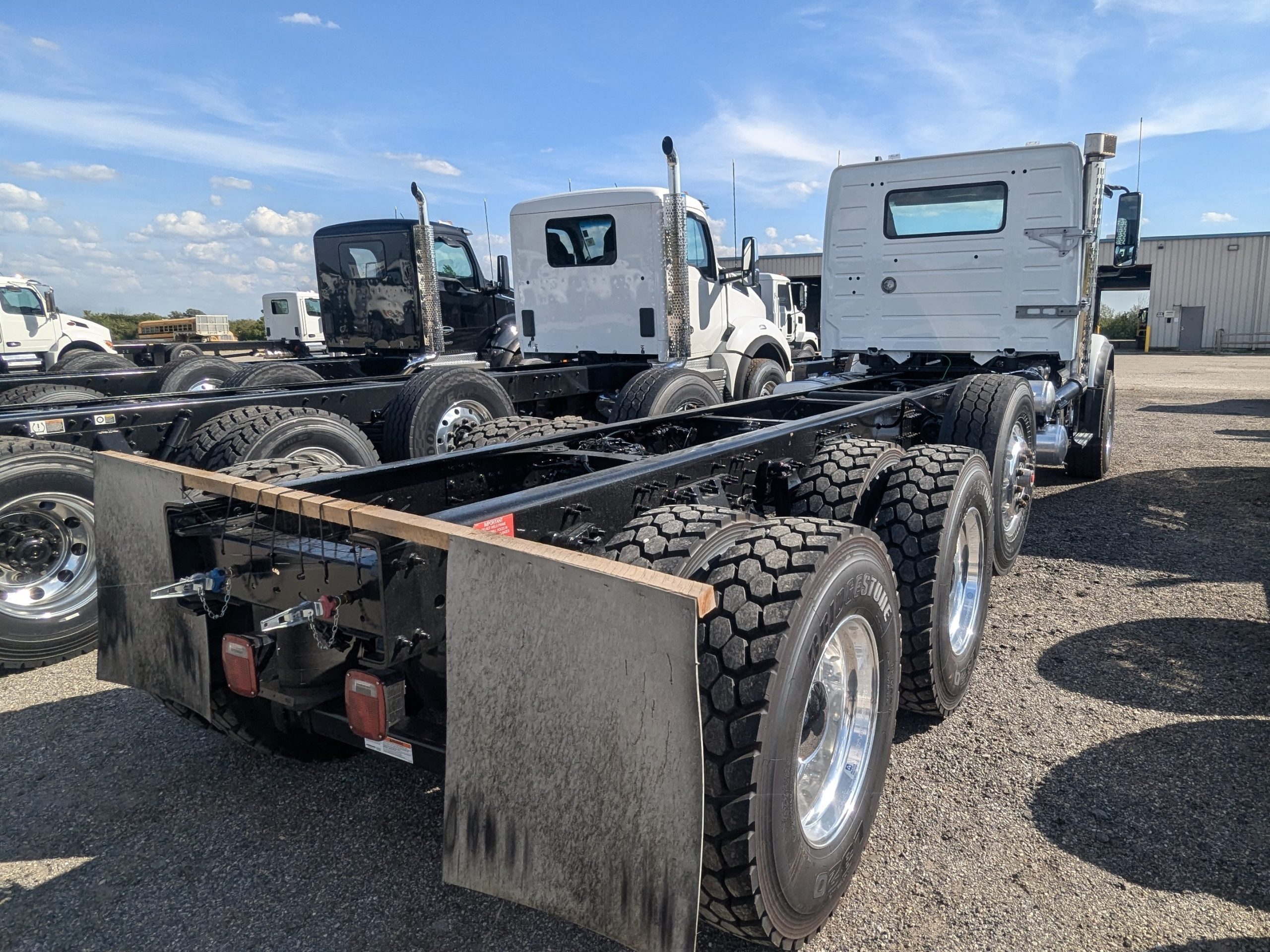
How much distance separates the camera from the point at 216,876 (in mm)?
2518

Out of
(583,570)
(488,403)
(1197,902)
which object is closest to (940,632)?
(1197,902)

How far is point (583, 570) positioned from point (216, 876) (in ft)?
5.92

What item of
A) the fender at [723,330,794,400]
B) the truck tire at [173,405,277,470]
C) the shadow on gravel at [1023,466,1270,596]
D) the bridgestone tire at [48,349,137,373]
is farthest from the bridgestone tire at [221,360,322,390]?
the shadow on gravel at [1023,466,1270,596]

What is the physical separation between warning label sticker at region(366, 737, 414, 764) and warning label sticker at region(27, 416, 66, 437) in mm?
3644

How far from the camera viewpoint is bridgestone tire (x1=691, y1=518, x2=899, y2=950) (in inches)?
71.7

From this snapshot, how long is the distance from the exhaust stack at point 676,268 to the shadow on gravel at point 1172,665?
4.81 m

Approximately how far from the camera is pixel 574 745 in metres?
1.71

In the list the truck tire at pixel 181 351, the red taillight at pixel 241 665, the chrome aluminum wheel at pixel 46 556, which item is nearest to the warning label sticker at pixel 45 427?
the chrome aluminum wheel at pixel 46 556

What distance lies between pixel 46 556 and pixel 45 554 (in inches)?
0.5

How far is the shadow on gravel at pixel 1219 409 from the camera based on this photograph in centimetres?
1344

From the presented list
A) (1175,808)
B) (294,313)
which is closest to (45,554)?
(1175,808)

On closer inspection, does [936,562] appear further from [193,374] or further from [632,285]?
[193,374]

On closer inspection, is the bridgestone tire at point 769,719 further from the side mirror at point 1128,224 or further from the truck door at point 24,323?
the truck door at point 24,323

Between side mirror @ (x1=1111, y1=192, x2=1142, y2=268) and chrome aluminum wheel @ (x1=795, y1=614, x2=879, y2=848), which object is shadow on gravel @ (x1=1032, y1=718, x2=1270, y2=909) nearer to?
chrome aluminum wheel @ (x1=795, y1=614, x2=879, y2=848)
